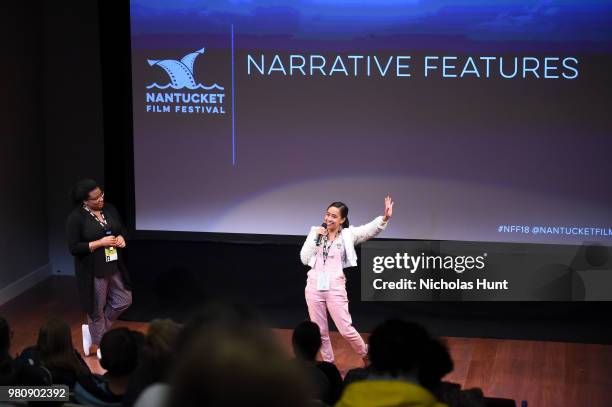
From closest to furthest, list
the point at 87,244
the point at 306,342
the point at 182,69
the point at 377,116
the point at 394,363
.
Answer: the point at 394,363, the point at 306,342, the point at 87,244, the point at 377,116, the point at 182,69

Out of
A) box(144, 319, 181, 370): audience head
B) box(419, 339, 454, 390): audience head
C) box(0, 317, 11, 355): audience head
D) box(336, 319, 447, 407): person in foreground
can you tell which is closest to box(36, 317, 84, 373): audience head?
box(0, 317, 11, 355): audience head

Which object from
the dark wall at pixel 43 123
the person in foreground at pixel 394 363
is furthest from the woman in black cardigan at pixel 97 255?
the person in foreground at pixel 394 363

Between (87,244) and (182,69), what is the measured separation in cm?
181

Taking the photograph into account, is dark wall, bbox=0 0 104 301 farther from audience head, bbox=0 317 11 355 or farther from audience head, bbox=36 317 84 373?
audience head, bbox=0 317 11 355

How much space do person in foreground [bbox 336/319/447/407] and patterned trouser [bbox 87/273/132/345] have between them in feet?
12.6

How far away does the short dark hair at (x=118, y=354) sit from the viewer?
3584mm

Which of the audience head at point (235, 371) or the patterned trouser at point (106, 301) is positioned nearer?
the audience head at point (235, 371)

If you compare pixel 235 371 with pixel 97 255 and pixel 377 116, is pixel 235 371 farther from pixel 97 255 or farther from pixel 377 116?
pixel 377 116

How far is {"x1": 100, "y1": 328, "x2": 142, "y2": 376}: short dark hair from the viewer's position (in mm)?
3584

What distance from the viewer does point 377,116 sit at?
707cm

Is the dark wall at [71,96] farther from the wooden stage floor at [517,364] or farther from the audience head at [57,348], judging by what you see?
the audience head at [57,348]

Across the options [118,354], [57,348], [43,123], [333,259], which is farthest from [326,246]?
[43,123]

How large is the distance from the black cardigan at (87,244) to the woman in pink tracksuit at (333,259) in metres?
1.40

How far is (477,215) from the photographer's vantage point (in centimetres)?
702
